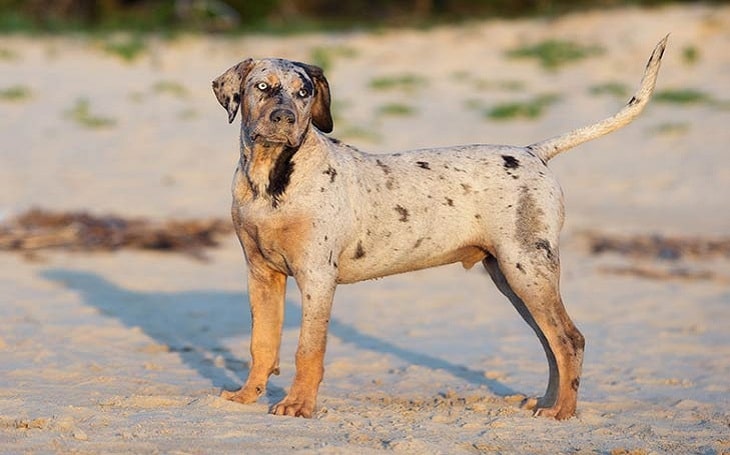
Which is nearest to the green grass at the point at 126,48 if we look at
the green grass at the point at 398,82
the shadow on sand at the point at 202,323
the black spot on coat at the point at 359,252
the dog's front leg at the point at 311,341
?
the green grass at the point at 398,82

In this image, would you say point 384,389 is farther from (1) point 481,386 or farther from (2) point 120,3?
(2) point 120,3

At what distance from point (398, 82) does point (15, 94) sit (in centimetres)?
541

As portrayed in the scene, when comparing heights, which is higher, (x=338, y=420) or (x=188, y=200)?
(x=188, y=200)

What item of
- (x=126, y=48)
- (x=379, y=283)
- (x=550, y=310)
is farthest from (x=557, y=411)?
(x=126, y=48)

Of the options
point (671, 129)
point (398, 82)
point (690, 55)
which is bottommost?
point (671, 129)

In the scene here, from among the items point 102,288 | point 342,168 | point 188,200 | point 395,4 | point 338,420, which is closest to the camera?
point 338,420

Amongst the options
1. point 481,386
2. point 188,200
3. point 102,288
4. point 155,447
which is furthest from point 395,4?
point 155,447

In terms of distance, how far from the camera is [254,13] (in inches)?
1105

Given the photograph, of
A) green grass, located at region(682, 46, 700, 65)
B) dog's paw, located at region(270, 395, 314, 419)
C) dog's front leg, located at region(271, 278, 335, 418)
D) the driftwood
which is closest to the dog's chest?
dog's front leg, located at region(271, 278, 335, 418)

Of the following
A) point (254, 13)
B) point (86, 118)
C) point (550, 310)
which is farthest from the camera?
point (254, 13)

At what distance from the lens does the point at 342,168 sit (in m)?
6.49

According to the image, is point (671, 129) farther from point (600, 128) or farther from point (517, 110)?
point (600, 128)

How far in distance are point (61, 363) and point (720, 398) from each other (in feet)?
12.4

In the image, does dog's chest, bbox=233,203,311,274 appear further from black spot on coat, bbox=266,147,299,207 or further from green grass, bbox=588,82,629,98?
green grass, bbox=588,82,629,98
